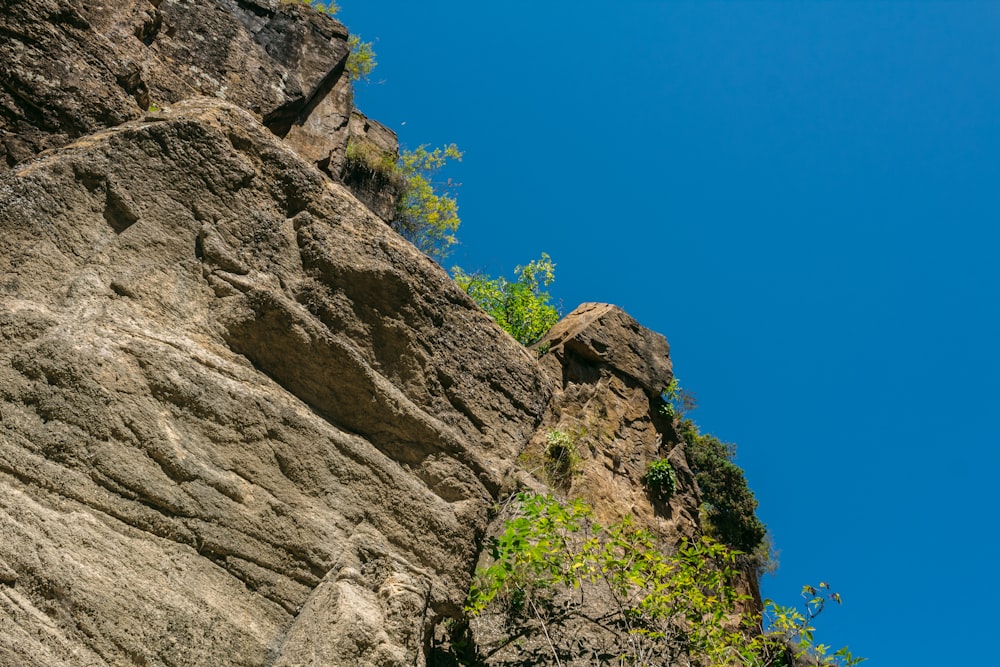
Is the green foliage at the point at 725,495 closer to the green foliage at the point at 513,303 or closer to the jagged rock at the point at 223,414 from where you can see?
the green foliage at the point at 513,303

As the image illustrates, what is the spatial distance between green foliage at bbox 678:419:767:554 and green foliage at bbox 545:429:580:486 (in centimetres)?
896

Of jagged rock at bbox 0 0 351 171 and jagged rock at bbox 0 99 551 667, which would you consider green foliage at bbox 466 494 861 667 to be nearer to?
jagged rock at bbox 0 99 551 667

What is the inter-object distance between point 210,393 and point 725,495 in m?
18.0

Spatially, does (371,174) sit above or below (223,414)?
above

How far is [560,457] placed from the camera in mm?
11727

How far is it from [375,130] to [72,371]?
13.0 m

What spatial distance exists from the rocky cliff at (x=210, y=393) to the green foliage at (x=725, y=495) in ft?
45.3

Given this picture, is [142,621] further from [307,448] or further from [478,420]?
[478,420]

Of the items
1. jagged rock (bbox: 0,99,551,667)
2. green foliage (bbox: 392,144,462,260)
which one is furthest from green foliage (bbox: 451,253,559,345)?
jagged rock (bbox: 0,99,551,667)

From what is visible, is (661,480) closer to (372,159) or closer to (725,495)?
(372,159)

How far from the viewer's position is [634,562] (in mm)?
8078

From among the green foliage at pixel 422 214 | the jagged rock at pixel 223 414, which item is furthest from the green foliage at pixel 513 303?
the jagged rock at pixel 223 414

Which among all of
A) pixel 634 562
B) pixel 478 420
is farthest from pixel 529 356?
pixel 634 562

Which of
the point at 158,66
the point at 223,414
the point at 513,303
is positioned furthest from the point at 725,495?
the point at 223,414
